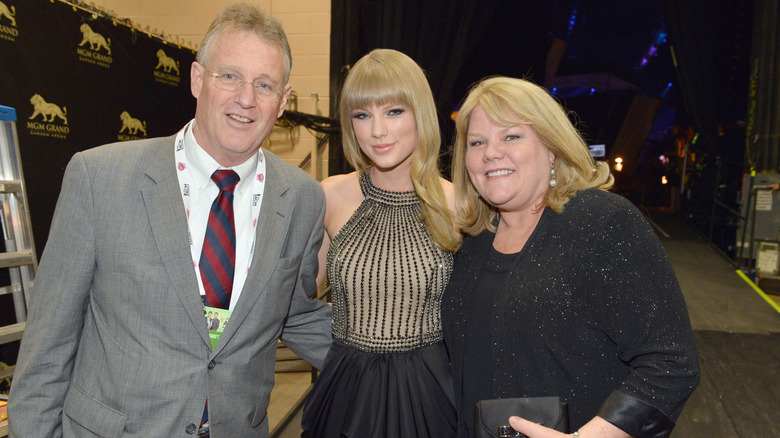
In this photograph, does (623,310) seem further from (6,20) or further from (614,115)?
(614,115)

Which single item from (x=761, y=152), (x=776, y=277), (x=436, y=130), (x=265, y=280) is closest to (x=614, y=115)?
(x=761, y=152)

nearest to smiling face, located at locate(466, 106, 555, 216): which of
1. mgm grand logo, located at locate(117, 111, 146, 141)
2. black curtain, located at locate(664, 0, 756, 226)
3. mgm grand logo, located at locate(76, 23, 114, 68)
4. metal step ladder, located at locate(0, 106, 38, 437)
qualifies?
metal step ladder, located at locate(0, 106, 38, 437)

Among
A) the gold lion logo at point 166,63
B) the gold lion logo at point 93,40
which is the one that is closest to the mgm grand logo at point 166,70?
the gold lion logo at point 166,63

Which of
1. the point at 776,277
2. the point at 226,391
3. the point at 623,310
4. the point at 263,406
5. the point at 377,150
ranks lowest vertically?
the point at 776,277

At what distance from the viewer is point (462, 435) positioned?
1.54 meters

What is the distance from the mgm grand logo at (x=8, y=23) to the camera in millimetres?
2465

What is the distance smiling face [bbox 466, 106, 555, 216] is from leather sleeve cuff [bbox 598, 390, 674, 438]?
0.58 metres

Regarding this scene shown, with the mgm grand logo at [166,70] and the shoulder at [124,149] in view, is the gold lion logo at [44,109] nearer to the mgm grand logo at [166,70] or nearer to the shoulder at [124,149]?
the mgm grand logo at [166,70]

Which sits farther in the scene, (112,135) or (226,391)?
(112,135)

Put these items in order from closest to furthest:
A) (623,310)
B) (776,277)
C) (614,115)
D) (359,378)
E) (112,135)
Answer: (623,310), (359,378), (112,135), (776,277), (614,115)

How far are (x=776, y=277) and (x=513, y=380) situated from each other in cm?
682

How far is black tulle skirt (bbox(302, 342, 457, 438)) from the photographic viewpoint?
5.61 ft

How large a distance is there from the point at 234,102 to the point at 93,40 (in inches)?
92.5

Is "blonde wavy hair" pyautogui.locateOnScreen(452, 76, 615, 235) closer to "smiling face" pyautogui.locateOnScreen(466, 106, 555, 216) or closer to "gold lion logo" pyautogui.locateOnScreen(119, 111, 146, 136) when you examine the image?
"smiling face" pyautogui.locateOnScreen(466, 106, 555, 216)
